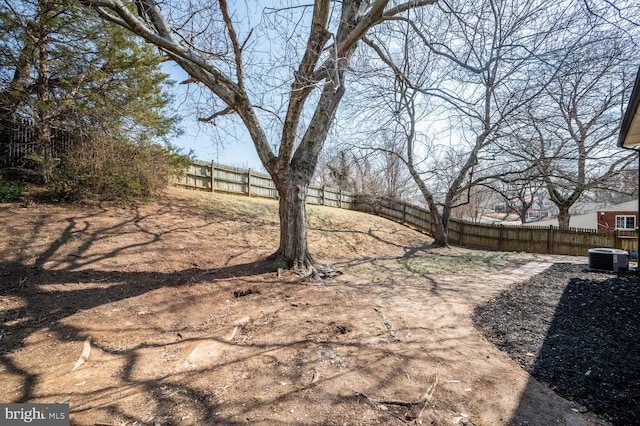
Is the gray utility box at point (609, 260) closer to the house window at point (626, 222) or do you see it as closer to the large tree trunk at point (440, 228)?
the large tree trunk at point (440, 228)

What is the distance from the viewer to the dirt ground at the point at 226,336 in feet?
5.51

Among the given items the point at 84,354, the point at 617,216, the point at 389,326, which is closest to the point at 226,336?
the point at 84,354

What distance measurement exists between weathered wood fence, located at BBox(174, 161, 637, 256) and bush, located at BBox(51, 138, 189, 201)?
258cm

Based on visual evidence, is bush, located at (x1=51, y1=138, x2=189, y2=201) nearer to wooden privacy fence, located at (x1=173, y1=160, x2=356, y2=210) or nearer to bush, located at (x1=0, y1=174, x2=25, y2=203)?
bush, located at (x1=0, y1=174, x2=25, y2=203)

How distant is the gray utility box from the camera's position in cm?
555

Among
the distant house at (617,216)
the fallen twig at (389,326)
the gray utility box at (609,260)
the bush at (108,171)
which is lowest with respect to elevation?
the fallen twig at (389,326)

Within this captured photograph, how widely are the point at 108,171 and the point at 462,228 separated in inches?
510

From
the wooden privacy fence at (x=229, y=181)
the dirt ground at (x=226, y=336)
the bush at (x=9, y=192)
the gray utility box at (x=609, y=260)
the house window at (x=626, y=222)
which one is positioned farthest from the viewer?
the house window at (x=626, y=222)

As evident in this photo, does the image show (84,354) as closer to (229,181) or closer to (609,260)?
(609,260)

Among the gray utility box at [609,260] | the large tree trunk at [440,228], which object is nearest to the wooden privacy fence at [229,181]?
the large tree trunk at [440,228]

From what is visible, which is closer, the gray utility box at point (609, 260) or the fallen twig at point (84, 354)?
the fallen twig at point (84, 354)

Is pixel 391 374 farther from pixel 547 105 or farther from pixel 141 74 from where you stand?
pixel 547 105

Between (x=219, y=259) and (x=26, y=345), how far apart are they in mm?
2809

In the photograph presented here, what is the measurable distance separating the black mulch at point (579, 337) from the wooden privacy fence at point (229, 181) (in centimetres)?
962
